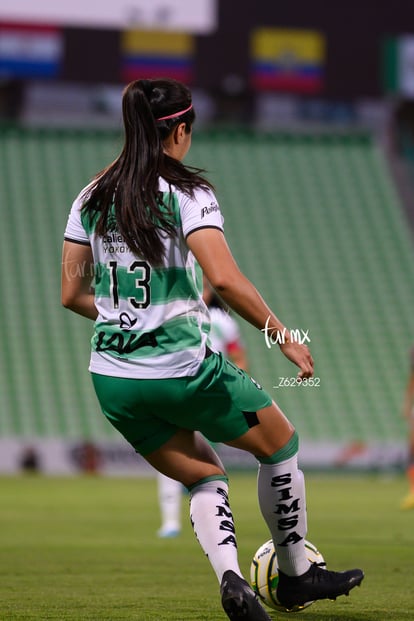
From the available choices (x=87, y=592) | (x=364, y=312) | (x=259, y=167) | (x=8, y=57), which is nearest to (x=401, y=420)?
(x=364, y=312)

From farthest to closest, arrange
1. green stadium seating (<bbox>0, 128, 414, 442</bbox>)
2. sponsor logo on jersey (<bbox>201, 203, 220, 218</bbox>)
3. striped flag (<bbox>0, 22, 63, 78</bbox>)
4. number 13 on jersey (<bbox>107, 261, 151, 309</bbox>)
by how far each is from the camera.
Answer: striped flag (<bbox>0, 22, 63, 78</bbox>)
green stadium seating (<bbox>0, 128, 414, 442</bbox>)
number 13 on jersey (<bbox>107, 261, 151, 309</bbox>)
sponsor logo on jersey (<bbox>201, 203, 220, 218</bbox>)

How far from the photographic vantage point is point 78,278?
5.04m

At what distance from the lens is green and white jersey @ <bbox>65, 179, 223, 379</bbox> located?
463 cm

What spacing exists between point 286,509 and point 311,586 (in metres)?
0.40

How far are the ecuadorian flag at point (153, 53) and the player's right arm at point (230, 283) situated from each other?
20782 millimetres

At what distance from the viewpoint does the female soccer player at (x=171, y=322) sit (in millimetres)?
4586

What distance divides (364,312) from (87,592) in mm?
20216

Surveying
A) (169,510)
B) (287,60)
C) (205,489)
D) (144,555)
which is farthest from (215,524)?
(287,60)

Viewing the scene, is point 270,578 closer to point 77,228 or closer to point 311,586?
point 311,586

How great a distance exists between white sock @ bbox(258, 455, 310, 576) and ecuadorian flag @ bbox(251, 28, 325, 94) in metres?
20.9

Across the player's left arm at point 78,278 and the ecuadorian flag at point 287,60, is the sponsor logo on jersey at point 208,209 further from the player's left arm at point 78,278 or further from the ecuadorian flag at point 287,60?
the ecuadorian flag at point 287,60

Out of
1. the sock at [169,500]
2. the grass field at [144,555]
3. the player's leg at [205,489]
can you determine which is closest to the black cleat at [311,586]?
the grass field at [144,555]

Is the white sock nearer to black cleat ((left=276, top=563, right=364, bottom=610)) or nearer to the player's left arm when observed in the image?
black cleat ((left=276, top=563, right=364, bottom=610))

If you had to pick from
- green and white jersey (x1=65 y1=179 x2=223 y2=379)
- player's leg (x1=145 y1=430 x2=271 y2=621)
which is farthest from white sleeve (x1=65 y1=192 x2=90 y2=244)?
player's leg (x1=145 y1=430 x2=271 y2=621)
